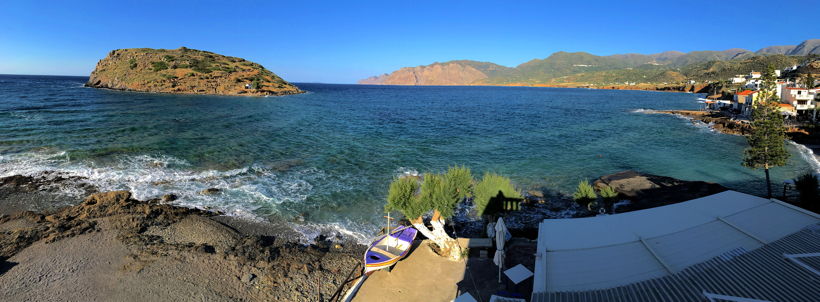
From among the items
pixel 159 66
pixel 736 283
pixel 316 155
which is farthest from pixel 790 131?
pixel 159 66

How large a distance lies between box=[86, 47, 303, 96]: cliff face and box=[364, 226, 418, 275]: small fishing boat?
110030 millimetres

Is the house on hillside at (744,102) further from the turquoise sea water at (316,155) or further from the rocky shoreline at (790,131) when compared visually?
the turquoise sea water at (316,155)

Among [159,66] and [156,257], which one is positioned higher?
[159,66]

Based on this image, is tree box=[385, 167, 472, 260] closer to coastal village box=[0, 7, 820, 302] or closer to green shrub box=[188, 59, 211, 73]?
coastal village box=[0, 7, 820, 302]

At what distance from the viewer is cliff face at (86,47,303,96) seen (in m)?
106

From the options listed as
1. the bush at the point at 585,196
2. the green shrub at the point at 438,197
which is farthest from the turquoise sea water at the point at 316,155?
the bush at the point at 585,196

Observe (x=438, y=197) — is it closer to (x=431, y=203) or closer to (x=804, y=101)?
(x=431, y=203)

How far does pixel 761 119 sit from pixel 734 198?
19956 mm

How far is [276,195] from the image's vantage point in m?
22.6

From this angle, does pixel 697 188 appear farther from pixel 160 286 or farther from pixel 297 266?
pixel 160 286

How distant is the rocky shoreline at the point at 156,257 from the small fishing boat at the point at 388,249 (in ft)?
3.34

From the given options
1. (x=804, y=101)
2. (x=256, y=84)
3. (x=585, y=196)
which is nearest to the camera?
(x=585, y=196)

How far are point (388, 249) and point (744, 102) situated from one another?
79190 millimetres

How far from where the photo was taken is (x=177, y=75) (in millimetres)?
109500
